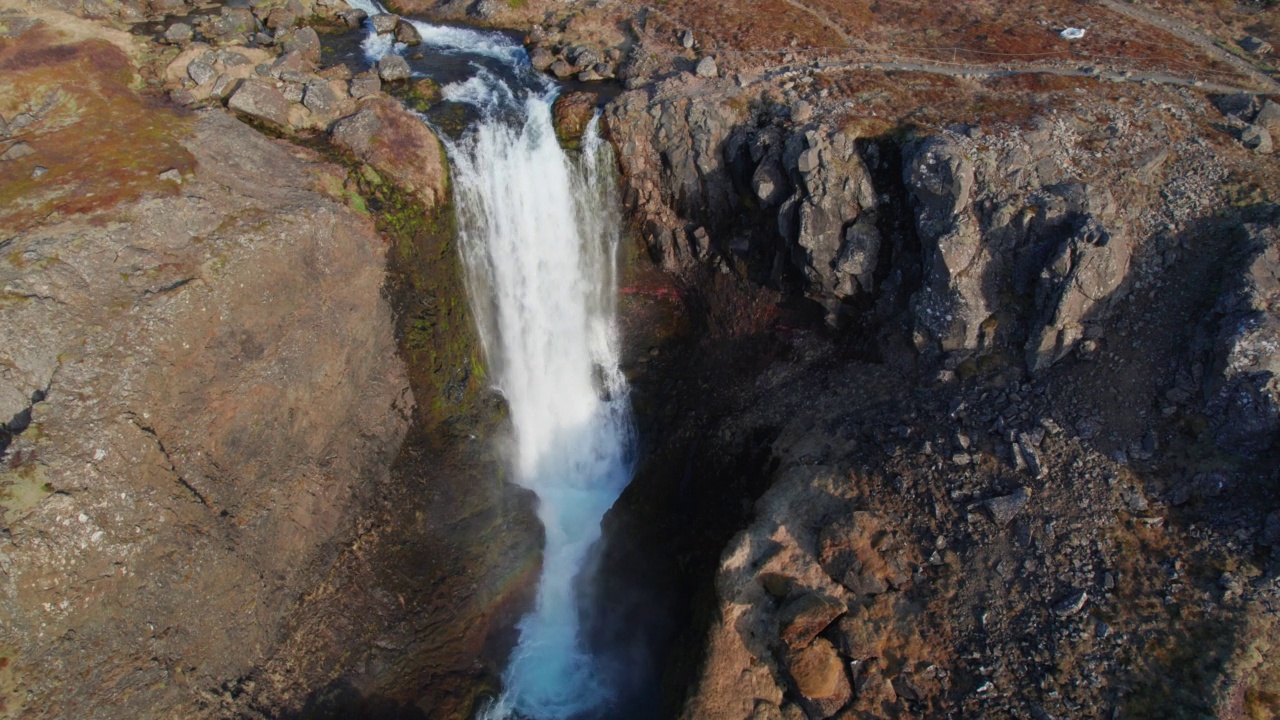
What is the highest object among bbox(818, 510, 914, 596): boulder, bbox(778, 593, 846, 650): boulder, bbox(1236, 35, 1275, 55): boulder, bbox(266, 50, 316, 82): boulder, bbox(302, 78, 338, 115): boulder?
bbox(1236, 35, 1275, 55): boulder

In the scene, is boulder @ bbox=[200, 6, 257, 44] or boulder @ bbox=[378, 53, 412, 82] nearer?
boulder @ bbox=[378, 53, 412, 82]

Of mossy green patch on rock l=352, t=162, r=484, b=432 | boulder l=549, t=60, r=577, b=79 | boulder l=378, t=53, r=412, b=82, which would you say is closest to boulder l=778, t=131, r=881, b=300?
boulder l=549, t=60, r=577, b=79

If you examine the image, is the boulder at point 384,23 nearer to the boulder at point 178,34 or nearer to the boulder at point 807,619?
the boulder at point 178,34

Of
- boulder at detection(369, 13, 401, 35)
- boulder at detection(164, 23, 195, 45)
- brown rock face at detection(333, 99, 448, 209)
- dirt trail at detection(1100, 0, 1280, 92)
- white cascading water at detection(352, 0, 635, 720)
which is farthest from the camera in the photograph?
boulder at detection(369, 13, 401, 35)

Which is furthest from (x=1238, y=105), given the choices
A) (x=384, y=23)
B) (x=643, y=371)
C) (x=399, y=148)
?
(x=384, y=23)

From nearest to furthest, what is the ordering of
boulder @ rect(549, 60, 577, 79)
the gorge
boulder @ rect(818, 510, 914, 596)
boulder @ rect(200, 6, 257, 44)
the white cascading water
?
the gorge
boulder @ rect(818, 510, 914, 596)
the white cascading water
boulder @ rect(200, 6, 257, 44)
boulder @ rect(549, 60, 577, 79)

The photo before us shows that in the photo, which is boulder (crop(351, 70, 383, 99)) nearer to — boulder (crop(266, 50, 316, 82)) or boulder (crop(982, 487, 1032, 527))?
boulder (crop(266, 50, 316, 82))

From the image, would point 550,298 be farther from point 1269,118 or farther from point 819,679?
point 1269,118

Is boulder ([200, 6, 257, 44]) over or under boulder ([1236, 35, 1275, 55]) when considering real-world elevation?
under
